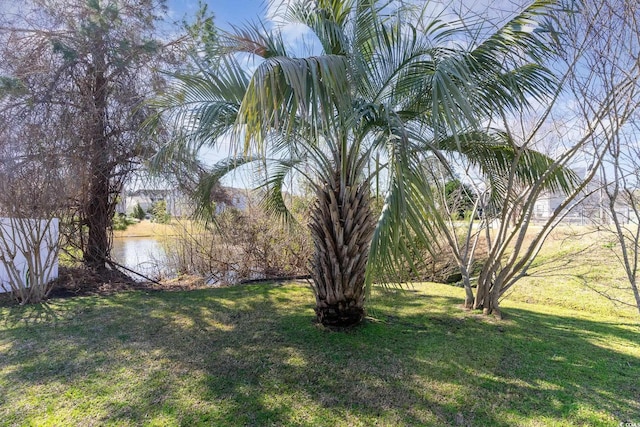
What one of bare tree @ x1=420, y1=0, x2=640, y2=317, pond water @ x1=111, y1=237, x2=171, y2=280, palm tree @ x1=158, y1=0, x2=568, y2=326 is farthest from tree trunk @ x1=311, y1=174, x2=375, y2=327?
pond water @ x1=111, y1=237, x2=171, y2=280

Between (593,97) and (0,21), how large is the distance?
34.3ft

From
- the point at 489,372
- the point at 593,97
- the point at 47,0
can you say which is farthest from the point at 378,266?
the point at 47,0

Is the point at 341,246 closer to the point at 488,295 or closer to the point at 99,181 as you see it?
the point at 488,295

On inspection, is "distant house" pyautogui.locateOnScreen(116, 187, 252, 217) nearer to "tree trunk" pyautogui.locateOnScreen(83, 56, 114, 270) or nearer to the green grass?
"tree trunk" pyautogui.locateOnScreen(83, 56, 114, 270)

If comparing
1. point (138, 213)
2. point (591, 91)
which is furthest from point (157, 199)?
point (591, 91)

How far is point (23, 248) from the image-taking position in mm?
6750

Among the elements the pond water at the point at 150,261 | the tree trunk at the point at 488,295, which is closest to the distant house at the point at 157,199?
the pond water at the point at 150,261

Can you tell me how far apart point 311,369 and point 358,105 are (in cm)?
295

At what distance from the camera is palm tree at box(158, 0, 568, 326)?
2.87 metres

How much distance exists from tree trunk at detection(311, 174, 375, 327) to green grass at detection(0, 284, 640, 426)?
40cm

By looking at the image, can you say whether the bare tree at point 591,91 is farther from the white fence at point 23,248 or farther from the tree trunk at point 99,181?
the tree trunk at point 99,181

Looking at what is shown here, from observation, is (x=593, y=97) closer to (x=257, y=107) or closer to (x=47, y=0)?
(x=257, y=107)

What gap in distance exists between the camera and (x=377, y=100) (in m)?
4.16

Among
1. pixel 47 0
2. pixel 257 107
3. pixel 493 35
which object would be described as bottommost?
pixel 257 107
